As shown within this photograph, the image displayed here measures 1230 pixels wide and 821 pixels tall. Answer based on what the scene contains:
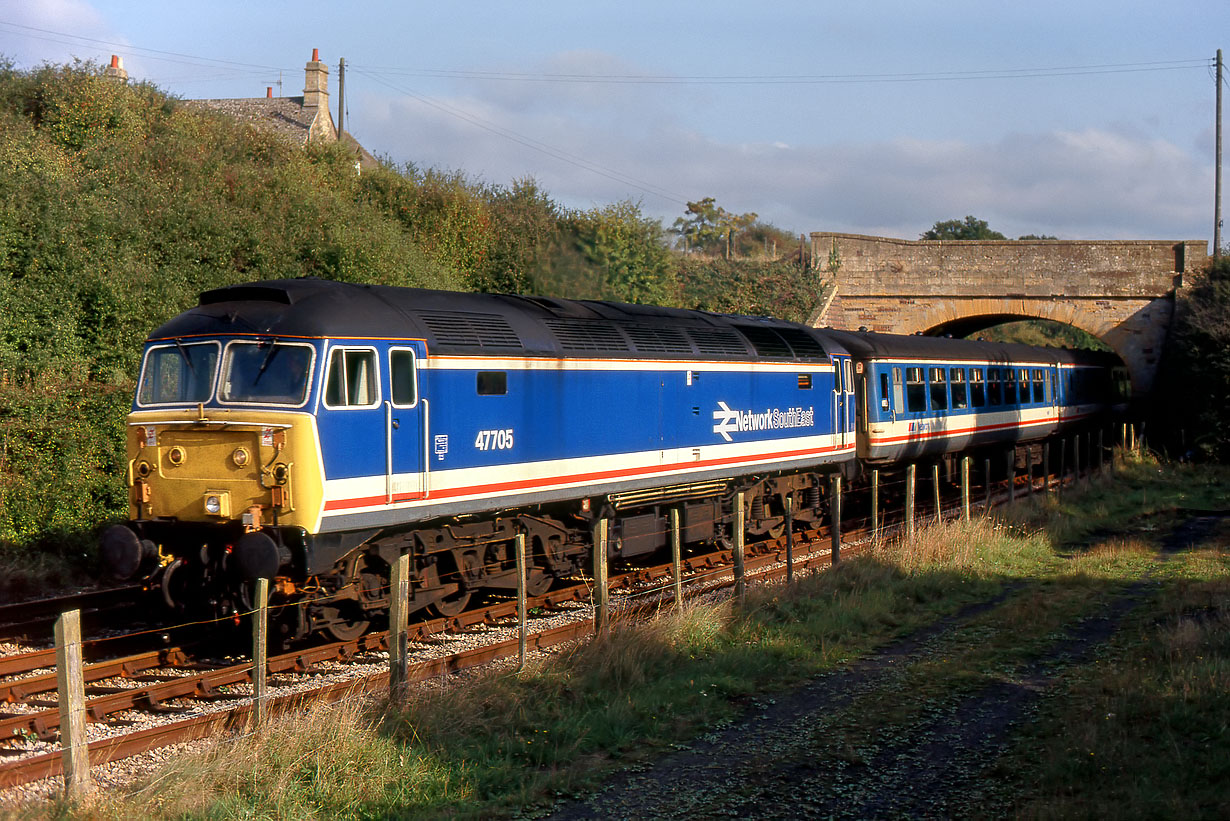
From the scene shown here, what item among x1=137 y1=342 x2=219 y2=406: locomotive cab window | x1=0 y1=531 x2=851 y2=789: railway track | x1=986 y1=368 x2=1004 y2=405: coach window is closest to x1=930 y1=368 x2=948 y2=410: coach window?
x1=986 y1=368 x2=1004 y2=405: coach window

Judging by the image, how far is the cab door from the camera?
10312 millimetres

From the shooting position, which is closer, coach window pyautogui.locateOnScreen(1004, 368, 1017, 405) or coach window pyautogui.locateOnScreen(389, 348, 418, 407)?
coach window pyautogui.locateOnScreen(389, 348, 418, 407)

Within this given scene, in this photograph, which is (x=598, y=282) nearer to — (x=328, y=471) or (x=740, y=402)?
(x=740, y=402)

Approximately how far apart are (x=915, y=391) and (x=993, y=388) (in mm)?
5005

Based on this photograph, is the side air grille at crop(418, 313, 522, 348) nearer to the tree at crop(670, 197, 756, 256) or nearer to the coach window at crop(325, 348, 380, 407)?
the coach window at crop(325, 348, 380, 407)

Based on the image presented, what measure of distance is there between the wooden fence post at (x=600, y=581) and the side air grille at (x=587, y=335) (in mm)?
2504

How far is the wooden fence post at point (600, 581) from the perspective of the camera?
10773mm

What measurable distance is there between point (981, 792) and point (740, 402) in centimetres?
937

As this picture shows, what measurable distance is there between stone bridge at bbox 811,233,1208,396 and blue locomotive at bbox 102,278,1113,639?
22.2 m

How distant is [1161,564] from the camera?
1560 cm

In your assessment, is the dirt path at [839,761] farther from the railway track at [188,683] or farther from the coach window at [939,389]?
the coach window at [939,389]

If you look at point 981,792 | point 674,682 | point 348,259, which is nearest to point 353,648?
point 674,682

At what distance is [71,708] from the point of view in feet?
20.9

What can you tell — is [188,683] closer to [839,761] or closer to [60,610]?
[60,610]
